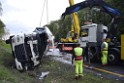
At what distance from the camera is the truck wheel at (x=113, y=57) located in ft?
63.2

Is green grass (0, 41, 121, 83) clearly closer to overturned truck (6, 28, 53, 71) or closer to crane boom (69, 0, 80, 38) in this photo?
overturned truck (6, 28, 53, 71)

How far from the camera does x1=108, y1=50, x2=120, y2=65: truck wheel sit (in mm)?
19266

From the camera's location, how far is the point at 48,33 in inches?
707

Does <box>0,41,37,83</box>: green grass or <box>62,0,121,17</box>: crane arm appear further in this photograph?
<box>62,0,121,17</box>: crane arm

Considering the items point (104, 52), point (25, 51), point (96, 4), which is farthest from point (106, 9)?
point (25, 51)

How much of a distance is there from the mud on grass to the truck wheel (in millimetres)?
3497

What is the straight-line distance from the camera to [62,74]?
48.6 ft

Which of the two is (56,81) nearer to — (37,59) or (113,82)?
(113,82)

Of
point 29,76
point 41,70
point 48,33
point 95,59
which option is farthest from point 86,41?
point 29,76

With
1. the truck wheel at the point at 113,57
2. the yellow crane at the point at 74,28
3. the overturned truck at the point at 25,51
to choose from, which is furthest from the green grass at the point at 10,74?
the yellow crane at the point at 74,28

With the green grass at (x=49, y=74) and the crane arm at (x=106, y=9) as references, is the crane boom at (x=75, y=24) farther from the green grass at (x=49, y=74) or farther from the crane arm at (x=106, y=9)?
the green grass at (x=49, y=74)

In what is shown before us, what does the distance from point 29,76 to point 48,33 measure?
11.8 ft

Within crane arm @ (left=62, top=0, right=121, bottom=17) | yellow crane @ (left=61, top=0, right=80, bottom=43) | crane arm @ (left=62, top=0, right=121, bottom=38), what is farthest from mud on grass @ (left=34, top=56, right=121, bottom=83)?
yellow crane @ (left=61, top=0, right=80, bottom=43)

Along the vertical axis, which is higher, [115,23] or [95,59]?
[115,23]
